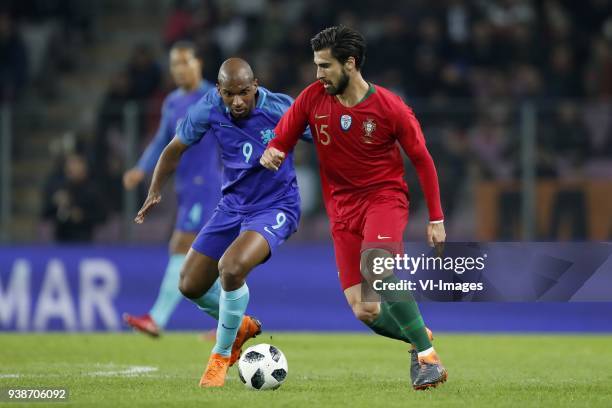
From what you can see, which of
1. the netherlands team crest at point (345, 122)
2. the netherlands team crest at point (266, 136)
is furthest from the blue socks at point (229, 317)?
the netherlands team crest at point (345, 122)

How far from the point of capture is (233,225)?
8.30 m

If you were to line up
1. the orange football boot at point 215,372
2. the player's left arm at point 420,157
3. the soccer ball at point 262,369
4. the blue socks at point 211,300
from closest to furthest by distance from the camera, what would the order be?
the player's left arm at point 420,157 < the soccer ball at point 262,369 < the orange football boot at point 215,372 < the blue socks at point 211,300

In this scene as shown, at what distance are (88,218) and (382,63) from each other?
451cm

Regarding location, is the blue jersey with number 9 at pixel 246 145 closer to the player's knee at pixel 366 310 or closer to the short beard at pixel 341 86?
the short beard at pixel 341 86

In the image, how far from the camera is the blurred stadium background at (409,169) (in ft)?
43.9

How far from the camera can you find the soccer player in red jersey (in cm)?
756

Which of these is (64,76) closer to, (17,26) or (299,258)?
(17,26)

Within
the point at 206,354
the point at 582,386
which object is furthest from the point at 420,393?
the point at 206,354

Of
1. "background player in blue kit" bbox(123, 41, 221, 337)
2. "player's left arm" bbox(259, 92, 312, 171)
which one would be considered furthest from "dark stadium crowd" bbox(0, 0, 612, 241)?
"player's left arm" bbox(259, 92, 312, 171)

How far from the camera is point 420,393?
7457 millimetres

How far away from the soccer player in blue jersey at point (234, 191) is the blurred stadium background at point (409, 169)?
5164 mm

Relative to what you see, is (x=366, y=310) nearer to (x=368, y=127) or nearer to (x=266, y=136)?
(x=368, y=127)

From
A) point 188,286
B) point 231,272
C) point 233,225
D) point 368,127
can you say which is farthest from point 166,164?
point 368,127

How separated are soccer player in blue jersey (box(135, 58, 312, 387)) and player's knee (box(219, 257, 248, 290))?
56mm
